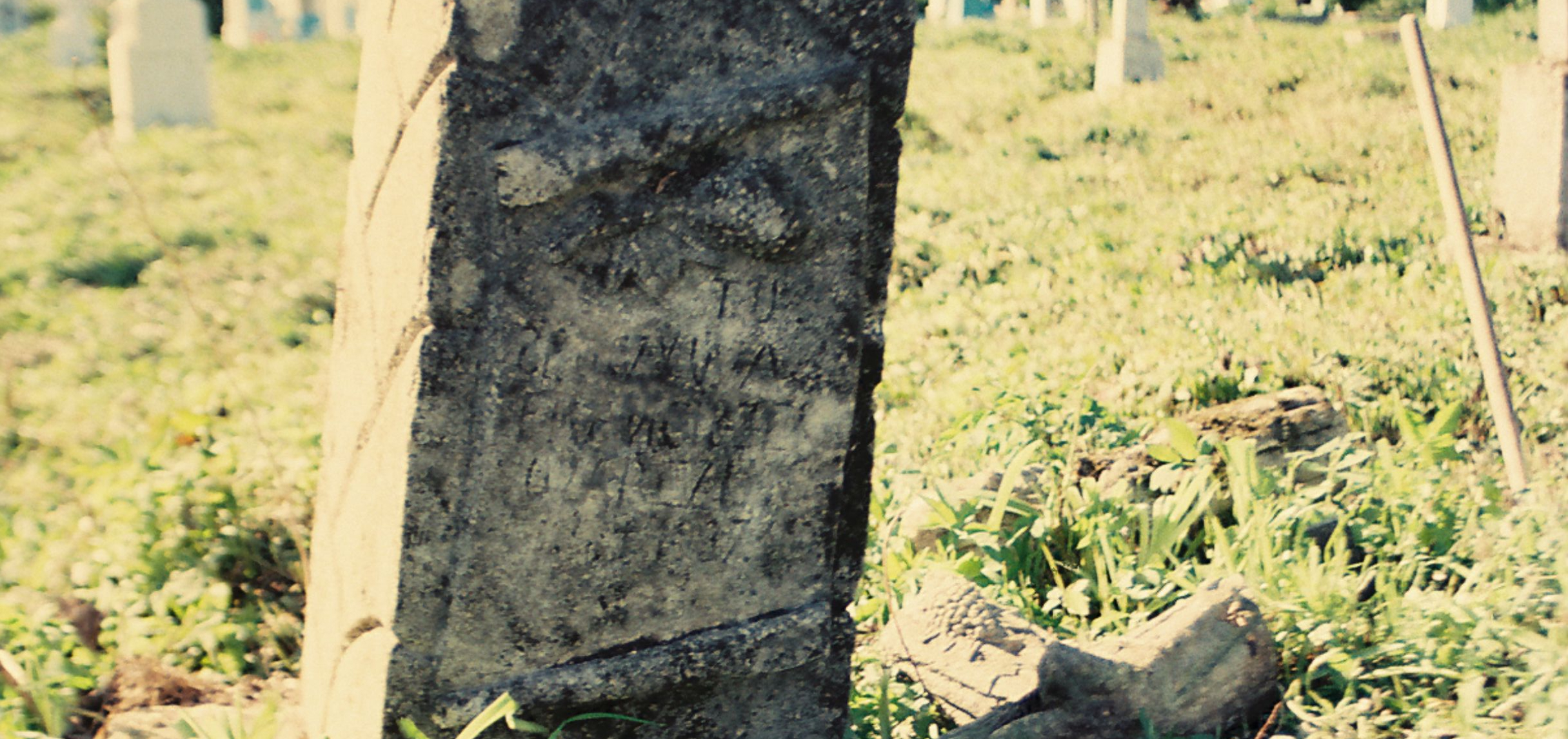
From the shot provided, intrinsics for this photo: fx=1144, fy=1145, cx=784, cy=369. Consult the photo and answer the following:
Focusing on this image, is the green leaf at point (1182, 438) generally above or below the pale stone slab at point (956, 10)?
below

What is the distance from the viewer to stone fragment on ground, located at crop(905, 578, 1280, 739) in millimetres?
1677

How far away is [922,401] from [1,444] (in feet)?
8.70

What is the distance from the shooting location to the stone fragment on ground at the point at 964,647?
1863 millimetres

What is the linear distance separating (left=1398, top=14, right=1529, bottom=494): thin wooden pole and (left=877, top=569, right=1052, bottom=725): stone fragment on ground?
3.63 feet

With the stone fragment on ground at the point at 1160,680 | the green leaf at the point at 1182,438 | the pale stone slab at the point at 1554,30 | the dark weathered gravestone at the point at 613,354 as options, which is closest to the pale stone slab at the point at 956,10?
the pale stone slab at the point at 1554,30

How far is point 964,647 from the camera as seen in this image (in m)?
1.91

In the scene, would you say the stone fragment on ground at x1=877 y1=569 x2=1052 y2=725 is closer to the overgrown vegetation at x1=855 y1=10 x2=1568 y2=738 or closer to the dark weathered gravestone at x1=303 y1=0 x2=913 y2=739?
the overgrown vegetation at x1=855 y1=10 x2=1568 y2=738

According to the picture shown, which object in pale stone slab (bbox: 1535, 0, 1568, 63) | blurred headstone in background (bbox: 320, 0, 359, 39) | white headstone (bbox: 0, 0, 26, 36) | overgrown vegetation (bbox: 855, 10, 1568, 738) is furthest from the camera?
blurred headstone in background (bbox: 320, 0, 359, 39)

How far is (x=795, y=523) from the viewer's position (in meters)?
1.54

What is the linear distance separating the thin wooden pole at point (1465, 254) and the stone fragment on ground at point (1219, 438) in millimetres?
323

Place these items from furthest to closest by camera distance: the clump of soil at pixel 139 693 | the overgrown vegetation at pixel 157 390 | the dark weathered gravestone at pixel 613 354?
the overgrown vegetation at pixel 157 390 → the clump of soil at pixel 139 693 → the dark weathered gravestone at pixel 613 354

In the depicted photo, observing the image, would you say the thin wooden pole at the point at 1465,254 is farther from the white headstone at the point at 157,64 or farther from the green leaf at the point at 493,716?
the white headstone at the point at 157,64

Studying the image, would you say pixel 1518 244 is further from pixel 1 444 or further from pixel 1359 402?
pixel 1 444

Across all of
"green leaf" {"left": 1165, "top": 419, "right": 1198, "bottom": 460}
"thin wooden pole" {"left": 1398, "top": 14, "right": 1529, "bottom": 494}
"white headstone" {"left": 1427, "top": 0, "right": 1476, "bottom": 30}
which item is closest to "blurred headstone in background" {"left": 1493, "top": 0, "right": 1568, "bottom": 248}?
"thin wooden pole" {"left": 1398, "top": 14, "right": 1529, "bottom": 494}
